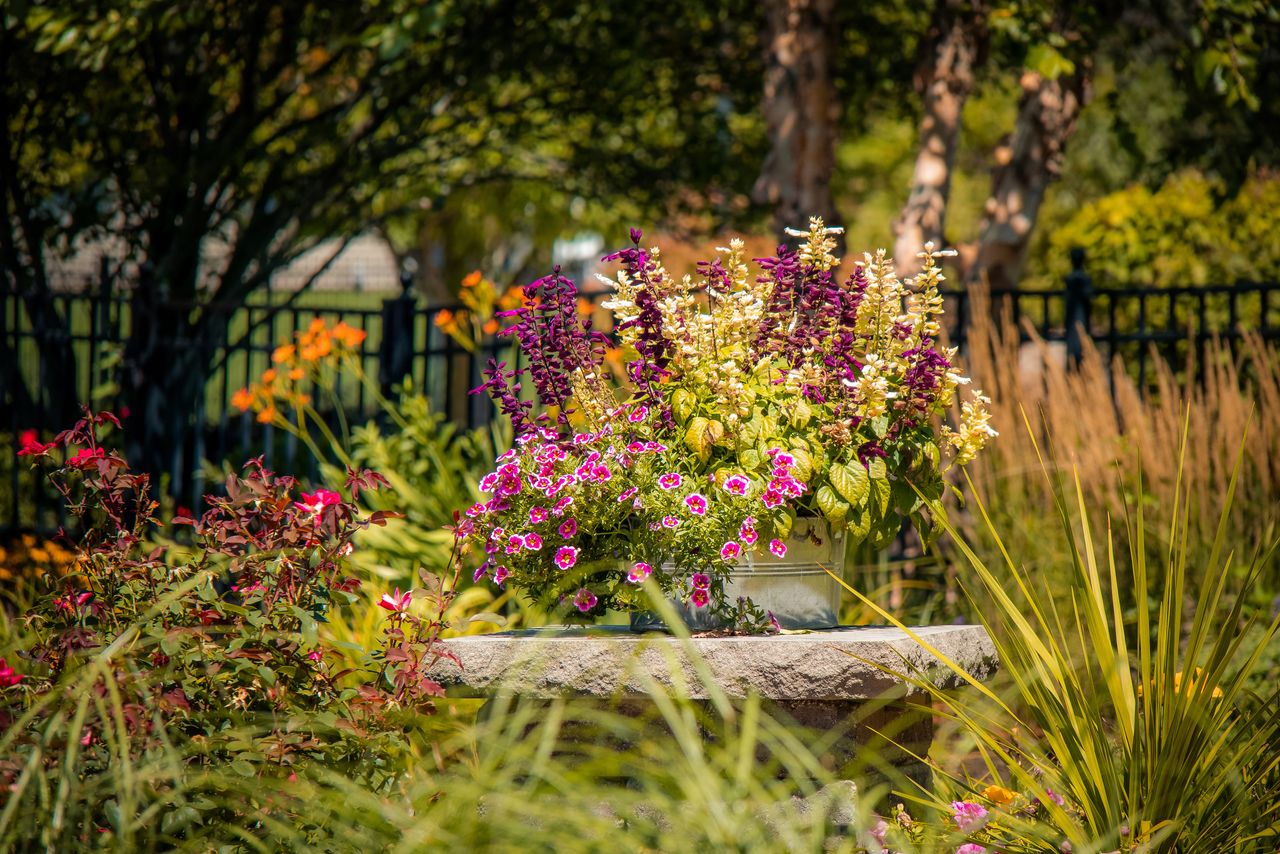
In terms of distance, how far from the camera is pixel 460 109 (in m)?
8.53

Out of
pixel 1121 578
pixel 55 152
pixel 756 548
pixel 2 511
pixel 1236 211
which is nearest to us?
pixel 756 548

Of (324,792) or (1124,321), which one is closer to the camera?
(324,792)

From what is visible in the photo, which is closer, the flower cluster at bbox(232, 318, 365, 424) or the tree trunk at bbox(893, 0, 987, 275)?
the flower cluster at bbox(232, 318, 365, 424)

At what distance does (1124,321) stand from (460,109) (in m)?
4.85

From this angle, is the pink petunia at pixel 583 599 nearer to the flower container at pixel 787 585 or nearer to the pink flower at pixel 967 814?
the flower container at pixel 787 585

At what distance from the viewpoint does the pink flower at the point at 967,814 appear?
8.40 ft

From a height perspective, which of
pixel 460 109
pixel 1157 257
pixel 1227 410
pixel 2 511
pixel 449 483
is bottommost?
pixel 2 511

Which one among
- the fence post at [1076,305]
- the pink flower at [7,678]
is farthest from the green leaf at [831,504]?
the fence post at [1076,305]

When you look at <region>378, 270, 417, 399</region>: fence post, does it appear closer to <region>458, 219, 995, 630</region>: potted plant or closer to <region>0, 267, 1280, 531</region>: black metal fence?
<region>0, 267, 1280, 531</region>: black metal fence

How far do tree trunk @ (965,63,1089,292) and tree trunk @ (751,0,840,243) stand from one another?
98cm

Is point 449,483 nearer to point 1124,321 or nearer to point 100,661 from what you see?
point 100,661

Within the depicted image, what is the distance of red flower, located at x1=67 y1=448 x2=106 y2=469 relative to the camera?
2.89 metres

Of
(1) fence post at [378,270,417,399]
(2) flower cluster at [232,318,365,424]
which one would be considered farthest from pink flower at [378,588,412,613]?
(1) fence post at [378,270,417,399]

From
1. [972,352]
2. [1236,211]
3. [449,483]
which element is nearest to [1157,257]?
[1236,211]
